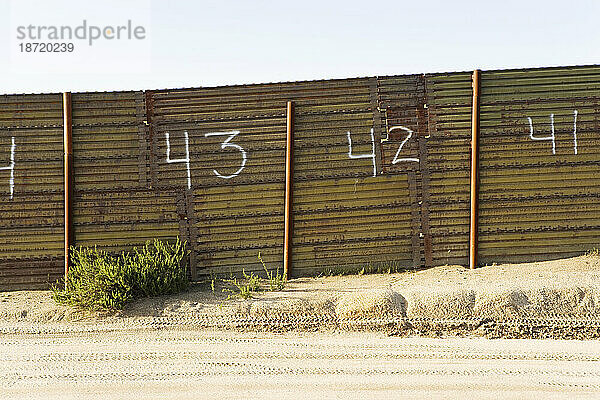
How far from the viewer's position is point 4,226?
896 cm

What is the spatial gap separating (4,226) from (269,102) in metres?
3.55

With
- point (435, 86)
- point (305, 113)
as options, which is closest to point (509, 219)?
point (435, 86)

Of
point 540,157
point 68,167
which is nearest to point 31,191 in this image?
point 68,167

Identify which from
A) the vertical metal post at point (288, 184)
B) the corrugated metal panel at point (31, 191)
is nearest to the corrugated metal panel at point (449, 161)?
the vertical metal post at point (288, 184)

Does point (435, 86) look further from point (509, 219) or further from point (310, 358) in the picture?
point (310, 358)

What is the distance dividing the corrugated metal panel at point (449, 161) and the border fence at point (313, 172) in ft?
0.06

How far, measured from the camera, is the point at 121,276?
27.0ft

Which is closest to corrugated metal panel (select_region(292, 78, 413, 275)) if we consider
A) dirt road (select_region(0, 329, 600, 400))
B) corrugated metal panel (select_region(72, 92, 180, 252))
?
corrugated metal panel (select_region(72, 92, 180, 252))

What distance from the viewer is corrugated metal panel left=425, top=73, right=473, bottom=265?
9133 mm

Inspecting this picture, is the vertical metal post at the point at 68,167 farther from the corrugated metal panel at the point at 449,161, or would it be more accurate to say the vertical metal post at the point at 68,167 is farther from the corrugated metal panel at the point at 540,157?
the corrugated metal panel at the point at 540,157

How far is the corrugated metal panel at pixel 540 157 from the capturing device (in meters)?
9.18

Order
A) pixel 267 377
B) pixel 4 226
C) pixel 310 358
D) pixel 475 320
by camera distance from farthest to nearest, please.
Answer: pixel 4 226 → pixel 475 320 → pixel 310 358 → pixel 267 377

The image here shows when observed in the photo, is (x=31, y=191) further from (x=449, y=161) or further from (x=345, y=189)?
(x=449, y=161)

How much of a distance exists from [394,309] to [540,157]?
3.01 meters
